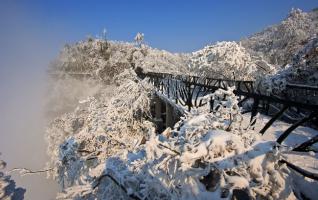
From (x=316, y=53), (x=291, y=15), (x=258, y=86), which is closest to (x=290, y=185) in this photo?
(x=316, y=53)

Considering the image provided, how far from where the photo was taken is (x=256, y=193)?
2982 mm

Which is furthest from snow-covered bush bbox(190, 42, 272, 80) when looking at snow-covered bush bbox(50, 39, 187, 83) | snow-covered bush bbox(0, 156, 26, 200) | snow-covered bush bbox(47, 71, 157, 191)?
snow-covered bush bbox(0, 156, 26, 200)

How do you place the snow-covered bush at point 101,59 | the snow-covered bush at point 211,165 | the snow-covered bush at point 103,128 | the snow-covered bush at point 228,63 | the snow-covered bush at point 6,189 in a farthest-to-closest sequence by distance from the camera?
1. the snow-covered bush at point 101,59
2. the snow-covered bush at point 228,63
3. the snow-covered bush at point 6,189
4. the snow-covered bush at point 103,128
5. the snow-covered bush at point 211,165

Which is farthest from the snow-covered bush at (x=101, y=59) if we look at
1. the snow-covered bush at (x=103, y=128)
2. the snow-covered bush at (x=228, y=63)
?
the snow-covered bush at (x=103, y=128)

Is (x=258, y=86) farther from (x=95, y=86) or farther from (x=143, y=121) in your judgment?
(x=95, y=86)

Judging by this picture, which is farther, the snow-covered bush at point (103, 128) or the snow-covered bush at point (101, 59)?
the snow-covered bush at point (101, 59)

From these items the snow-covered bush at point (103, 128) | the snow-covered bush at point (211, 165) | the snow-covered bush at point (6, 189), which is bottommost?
the snow-covered bush at point (6, 189)

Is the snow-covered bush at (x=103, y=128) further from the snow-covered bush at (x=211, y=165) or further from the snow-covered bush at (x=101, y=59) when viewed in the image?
the snow-covered bush at (x=101, y=59)

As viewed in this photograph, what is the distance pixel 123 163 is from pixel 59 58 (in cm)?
4235

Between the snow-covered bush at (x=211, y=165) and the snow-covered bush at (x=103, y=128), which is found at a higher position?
the snow-covered bush at (x=211, y=165)

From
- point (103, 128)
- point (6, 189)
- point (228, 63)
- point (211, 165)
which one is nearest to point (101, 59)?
point (228, 63)

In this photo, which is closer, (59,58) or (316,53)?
(316,53)

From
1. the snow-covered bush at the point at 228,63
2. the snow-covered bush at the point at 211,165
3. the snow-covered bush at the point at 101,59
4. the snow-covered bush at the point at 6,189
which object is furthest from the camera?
the snow-covered bush at the point at 101,59

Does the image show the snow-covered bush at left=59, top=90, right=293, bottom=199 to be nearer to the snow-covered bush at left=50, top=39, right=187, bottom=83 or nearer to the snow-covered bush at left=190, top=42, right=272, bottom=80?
the snow-covered bush at left=190, top=42, right=272, bottom=80
